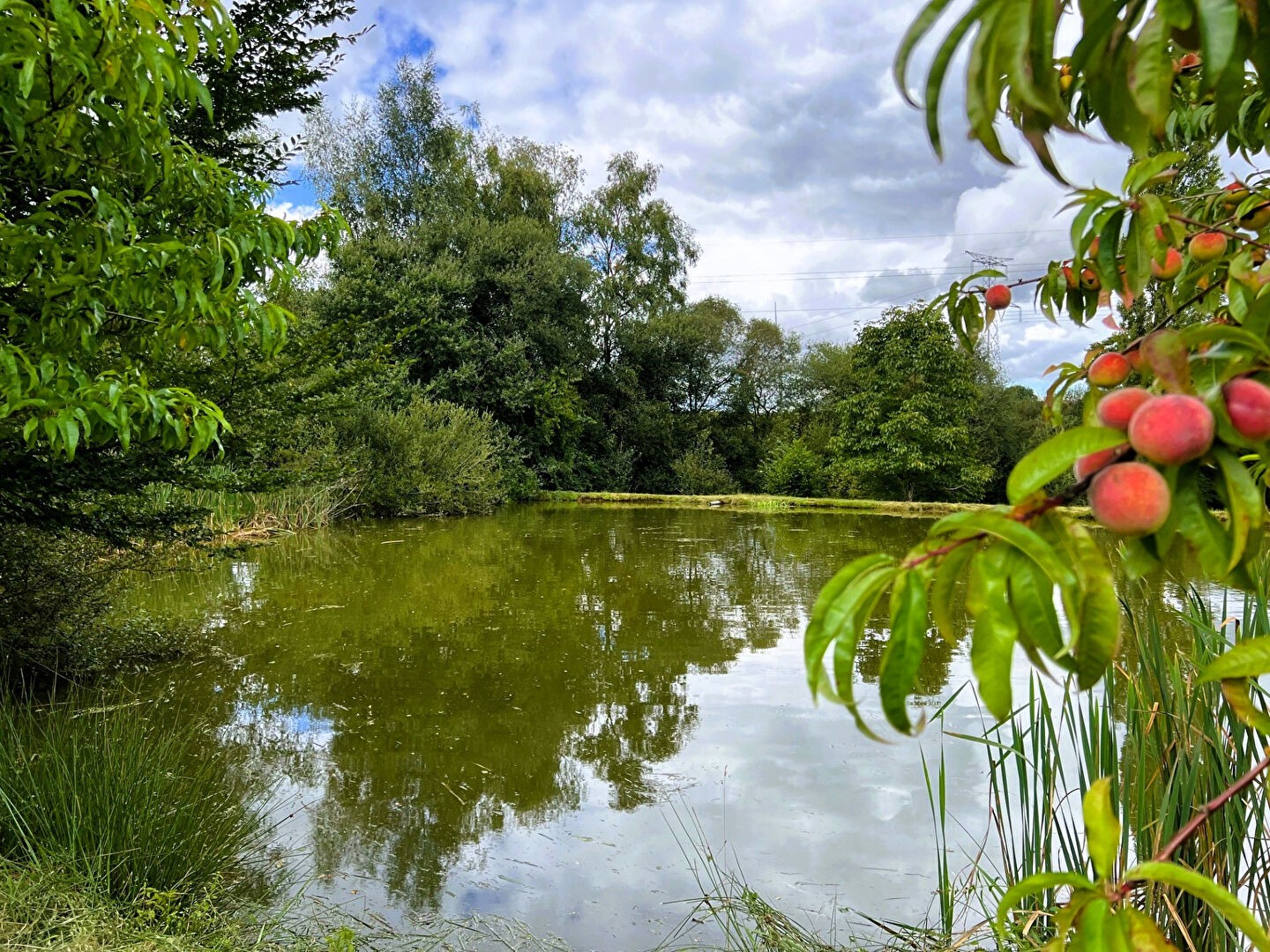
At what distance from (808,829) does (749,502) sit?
1299 cm

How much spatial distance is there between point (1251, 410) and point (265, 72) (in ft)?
18.2

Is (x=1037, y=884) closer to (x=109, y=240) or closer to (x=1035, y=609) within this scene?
(x=1035, y=609)

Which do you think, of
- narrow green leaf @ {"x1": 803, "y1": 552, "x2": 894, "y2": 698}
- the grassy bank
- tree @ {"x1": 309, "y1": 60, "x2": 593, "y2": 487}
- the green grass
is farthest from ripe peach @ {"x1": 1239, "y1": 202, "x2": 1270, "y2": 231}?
tree @ {"x1": 309, "y1": 60, "x2": 593, "y2": 487}

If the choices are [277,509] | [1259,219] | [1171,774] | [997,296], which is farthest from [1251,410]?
[277,509]

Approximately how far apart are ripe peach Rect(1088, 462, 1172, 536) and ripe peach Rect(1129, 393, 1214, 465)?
0.03 ft

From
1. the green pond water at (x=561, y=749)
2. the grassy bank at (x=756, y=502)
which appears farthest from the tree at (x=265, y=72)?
the grassy bank at (x=756, y=502)

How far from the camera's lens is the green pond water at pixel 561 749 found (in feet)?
7.30

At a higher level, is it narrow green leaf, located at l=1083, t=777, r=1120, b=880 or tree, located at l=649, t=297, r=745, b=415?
tree, located at l=649, t=297, r=745, b=415

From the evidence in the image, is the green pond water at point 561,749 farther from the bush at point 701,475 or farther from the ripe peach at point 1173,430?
the bush at point 701,475

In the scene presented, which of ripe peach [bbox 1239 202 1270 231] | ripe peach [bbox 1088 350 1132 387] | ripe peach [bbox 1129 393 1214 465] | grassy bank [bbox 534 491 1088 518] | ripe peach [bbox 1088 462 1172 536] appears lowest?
grassy bank [bbox 534 491 1088 518]

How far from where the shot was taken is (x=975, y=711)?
3525mm

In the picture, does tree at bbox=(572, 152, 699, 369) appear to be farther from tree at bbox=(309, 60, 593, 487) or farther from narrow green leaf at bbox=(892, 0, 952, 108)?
narrow green leaf at bbox=(892, 0, 952, 108)

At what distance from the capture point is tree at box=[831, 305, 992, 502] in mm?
15594

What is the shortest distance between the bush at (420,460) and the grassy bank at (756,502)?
8.26 ft
